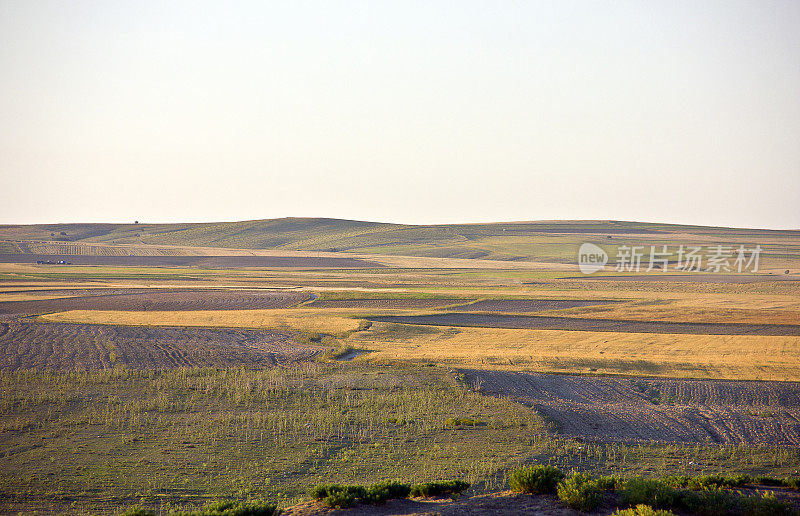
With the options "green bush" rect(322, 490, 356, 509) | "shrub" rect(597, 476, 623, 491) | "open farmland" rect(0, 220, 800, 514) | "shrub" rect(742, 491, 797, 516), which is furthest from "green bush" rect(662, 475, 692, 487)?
"green bush" rect(322, 490, 356, 509)

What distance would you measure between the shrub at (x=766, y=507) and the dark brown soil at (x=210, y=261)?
305 ft

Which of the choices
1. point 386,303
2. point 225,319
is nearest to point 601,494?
point 225,319

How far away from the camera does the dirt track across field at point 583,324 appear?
38.3 metres

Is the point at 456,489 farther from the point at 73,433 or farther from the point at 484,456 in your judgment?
the point at 73,433

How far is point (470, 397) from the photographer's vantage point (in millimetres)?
20859

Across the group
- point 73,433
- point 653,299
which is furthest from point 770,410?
point 653,299

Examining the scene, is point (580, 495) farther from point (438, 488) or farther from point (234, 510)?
point (234, 510)

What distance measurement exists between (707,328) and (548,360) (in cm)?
1575

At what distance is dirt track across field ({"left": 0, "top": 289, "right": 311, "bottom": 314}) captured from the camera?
4844 centimetres

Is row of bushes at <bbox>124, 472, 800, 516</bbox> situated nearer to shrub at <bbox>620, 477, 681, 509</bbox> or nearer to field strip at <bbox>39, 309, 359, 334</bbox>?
shrub at <bbox>620, 477, 681, 509</bbox>

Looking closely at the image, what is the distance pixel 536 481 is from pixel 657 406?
1132 cm

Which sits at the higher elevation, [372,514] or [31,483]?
[372,514]

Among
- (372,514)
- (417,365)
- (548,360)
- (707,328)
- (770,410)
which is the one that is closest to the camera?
(372,514)

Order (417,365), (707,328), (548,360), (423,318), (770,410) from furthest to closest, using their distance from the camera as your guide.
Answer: (423,318) → (707,328) → (548,360) → (417,365) → (770,410)
